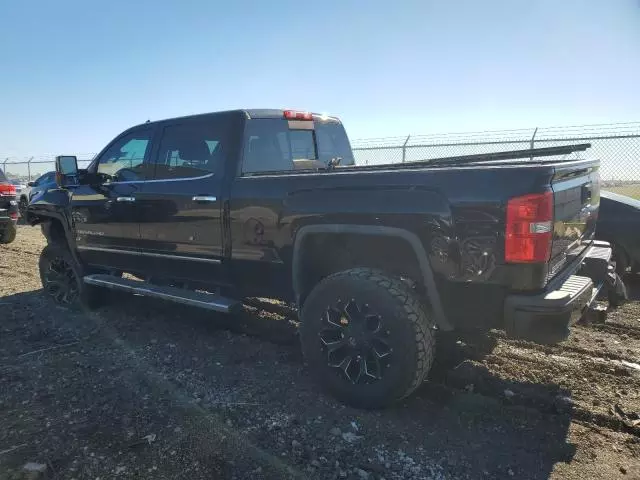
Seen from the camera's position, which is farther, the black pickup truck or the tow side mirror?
the tow side mirror

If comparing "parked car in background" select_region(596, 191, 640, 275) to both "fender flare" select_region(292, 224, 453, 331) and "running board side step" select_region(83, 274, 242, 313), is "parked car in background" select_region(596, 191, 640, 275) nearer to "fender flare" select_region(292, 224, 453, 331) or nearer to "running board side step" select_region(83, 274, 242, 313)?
"fender flare" select_region(292, 224, 453, 331)

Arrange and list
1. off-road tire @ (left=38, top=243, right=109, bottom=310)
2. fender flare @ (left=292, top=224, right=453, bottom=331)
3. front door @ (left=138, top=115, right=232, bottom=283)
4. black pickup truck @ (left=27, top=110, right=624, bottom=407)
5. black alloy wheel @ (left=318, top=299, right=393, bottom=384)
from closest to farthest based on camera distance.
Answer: black pickup truck @ (left=27, top=110, right=624, bottom=407), fender flare @ (left=292, top=224, right=453, bottom=331), black alloy wheel @ (left=318, top=299, right=393, bottom=384), front door @ (left=138, top=115, right=232, bottom=283), off-road tire @ (left=38, top=243, right=109, bottom=310)

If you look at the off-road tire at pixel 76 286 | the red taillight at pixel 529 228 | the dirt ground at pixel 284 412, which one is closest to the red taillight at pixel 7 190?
the off-road tire at pixel 76 286

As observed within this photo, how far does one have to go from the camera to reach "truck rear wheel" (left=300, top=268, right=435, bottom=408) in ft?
9.92

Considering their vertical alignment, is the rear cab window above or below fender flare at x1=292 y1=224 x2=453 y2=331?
above

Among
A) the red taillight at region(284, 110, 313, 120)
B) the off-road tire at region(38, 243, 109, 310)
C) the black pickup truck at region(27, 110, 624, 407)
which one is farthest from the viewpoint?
the off-road tire at region(38, 243, 109, 310)

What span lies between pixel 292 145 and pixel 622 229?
4.01m

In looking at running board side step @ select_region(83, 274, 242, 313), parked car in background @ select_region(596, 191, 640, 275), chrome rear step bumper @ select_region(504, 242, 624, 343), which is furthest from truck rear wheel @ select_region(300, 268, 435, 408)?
parked car in background @ select_region(596, 191, 640, 275)

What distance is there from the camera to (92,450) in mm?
2838

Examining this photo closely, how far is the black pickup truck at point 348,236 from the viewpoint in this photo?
2.73 meters

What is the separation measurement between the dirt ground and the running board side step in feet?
1.51

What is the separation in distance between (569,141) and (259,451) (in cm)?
1023

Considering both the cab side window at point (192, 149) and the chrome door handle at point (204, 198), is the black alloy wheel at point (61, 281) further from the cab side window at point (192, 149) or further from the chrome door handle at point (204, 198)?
the chrome door handle at point (204, 198)

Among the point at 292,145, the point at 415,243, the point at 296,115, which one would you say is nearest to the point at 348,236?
the point at 415,243
